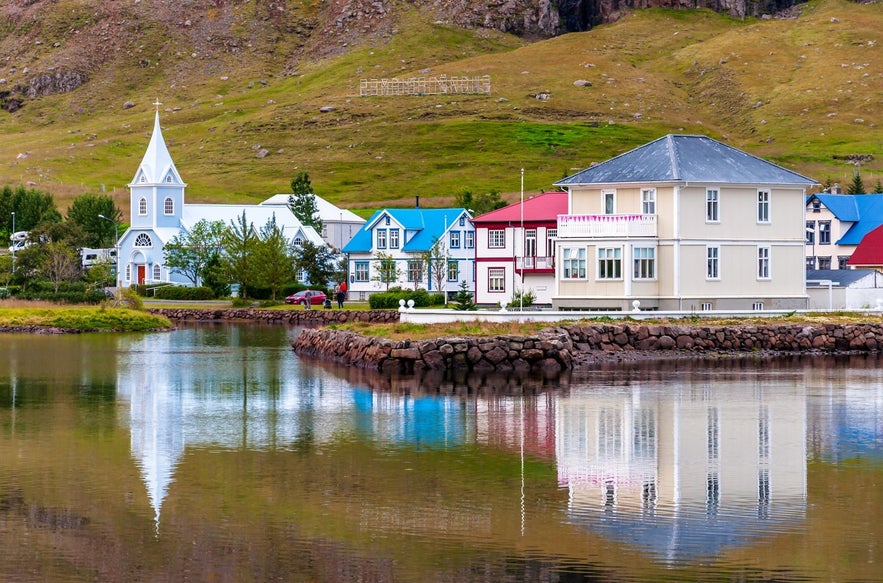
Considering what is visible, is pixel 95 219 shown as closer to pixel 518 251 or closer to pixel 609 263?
pixel 518 251

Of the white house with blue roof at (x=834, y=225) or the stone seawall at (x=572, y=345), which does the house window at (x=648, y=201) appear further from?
the white house with blue roof at (x=834, y=225)

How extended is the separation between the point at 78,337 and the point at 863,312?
120ft

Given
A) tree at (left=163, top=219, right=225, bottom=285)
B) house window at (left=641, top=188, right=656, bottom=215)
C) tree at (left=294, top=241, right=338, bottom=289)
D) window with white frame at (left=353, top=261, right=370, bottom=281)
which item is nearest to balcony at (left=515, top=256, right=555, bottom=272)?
house window at (left=641, top=188, right=656, bottom=215)

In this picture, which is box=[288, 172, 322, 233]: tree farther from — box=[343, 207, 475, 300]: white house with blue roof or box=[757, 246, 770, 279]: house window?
box=[757, 246, 770, 279]: house window

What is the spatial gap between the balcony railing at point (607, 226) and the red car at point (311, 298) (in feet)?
119

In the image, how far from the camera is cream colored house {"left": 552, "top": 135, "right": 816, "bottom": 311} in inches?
2402

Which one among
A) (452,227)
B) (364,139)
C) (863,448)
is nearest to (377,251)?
(452,227)

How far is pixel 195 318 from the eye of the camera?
292 ft

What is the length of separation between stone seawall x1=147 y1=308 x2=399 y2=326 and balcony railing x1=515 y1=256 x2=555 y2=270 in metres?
7.14

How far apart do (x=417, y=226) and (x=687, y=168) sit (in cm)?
4069

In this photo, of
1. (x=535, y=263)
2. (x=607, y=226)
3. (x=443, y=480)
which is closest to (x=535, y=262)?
(x=535, y=263)

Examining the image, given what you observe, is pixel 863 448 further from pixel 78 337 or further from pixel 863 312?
pixel 78 337

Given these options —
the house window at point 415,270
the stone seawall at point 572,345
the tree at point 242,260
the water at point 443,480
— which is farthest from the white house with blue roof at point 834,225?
the water at point 443,480

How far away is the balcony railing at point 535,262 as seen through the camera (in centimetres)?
7671
